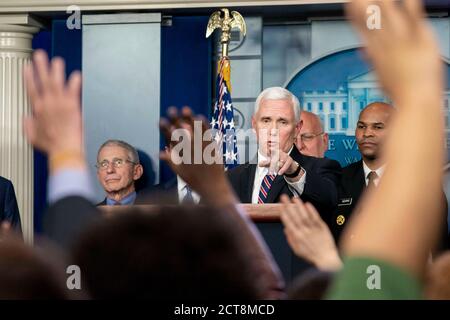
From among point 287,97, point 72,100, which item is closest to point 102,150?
point 287,97

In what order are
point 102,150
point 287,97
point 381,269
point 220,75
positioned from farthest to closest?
point 220,75, point 102,150, point 287,97, point 381,269

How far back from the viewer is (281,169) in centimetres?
327

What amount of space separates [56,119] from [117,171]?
179 inches

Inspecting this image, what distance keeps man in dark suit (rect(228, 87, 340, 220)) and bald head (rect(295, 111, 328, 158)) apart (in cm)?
150

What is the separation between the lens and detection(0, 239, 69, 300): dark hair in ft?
3.08

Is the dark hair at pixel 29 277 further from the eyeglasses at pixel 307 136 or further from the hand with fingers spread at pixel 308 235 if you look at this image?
the eyeglasses at pixel 307 136

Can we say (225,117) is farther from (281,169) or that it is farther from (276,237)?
(276,237)

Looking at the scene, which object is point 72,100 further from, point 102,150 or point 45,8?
point 45,8

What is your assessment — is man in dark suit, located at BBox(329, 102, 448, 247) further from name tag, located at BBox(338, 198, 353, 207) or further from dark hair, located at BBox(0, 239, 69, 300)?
dark hair, located at BBox(0, 239, 69, 300)

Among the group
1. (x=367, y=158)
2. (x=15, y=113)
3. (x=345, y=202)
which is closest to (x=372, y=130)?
(x=367, y=158)

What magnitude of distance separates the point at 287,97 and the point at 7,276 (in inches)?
136

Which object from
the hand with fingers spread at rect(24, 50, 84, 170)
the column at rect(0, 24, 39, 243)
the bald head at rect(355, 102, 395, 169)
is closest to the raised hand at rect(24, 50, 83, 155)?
the hand with fingers spread at rect(24, 50, 84, 170)

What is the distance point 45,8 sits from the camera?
22.8 feet

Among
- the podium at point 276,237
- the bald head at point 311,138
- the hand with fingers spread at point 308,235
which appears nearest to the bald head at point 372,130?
the bald head at point 311,138
